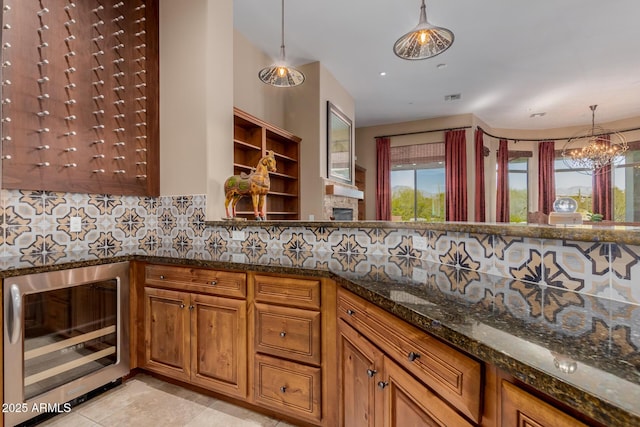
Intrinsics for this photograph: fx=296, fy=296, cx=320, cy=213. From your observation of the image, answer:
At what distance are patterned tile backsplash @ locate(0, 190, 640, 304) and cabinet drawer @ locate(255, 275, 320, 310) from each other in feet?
1.31

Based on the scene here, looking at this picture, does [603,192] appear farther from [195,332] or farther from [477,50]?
[195,332]

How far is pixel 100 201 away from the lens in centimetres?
227

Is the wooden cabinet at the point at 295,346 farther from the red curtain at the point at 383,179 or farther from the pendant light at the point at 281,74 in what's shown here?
the red curtain at the point at 383,179

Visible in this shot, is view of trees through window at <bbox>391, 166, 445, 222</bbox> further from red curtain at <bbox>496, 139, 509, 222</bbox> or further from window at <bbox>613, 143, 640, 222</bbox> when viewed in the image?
window at <bbox>613, 143, 640, 222</bbox>

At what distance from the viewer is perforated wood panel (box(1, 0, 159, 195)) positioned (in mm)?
1792

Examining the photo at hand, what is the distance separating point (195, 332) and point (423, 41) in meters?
2.48

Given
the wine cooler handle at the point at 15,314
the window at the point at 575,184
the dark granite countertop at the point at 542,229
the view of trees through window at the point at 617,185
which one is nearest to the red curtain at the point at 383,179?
the view of trees through window at the point at 617,185

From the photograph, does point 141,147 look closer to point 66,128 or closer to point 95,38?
point 66,128

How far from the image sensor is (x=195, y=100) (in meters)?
2.39

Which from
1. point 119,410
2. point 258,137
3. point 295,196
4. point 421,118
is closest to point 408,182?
point 421,118

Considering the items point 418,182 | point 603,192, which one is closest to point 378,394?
point 418,182

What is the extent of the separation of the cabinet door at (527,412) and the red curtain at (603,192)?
914cm

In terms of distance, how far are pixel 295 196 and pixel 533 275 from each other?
11.5ft

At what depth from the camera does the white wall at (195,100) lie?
2383 mm
